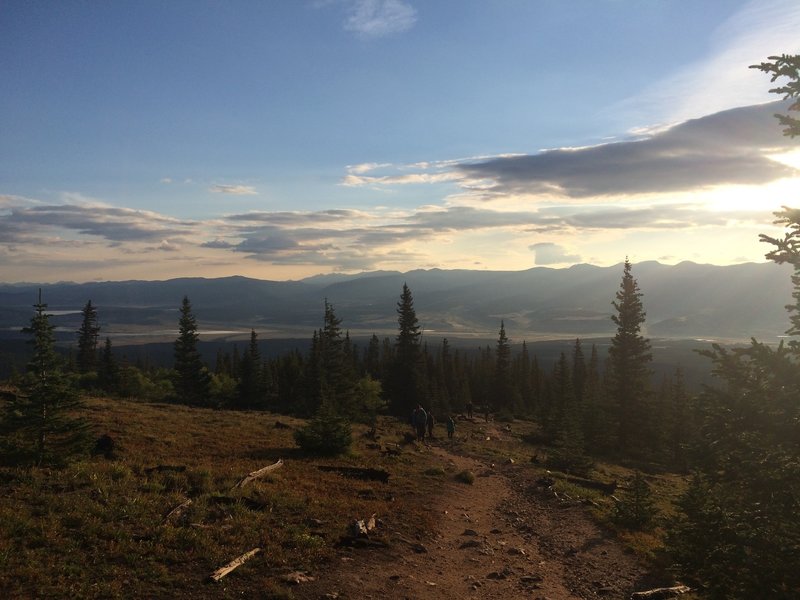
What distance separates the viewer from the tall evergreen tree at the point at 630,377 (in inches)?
1754

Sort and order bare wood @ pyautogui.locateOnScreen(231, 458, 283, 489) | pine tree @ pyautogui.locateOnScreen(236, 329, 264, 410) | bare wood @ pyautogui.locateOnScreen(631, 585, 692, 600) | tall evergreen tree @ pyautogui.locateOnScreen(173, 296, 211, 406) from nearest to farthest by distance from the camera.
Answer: bare wood @ pyautogui.locateOnScreen(631, 585, 692, 600) → bare wood @ pyautogui.locateOnScreen(231, 458, 283, 489) → tall evergreen tree @ pyautogui.locateOnScreen(173, 296, 211, 406) → pine tree @ pyautogui.locateOnScreen(236, 329, 264, 410)

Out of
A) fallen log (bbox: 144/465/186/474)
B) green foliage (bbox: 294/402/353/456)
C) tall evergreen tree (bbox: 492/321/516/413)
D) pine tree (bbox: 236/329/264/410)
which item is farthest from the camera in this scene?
tall evergreen tree (bbox: 492/321/516/413)

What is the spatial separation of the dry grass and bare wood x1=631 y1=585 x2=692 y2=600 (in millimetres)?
5681

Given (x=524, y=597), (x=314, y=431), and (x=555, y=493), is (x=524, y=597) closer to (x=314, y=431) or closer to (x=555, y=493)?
(x=555, y=493)

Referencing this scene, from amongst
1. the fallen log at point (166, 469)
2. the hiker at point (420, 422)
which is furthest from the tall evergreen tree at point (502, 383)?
the fallen log at point (166, 469)

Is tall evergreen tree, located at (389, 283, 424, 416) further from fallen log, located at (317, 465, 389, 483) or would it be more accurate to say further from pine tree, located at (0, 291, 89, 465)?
pine tree, located at (0, 291, 89, 465)

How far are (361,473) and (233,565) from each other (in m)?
10.2

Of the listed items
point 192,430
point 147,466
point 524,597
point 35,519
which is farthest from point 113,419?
point 524,597

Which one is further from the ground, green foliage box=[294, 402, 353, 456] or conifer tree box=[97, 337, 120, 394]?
green foliage box=[294, 402, 353, 456]

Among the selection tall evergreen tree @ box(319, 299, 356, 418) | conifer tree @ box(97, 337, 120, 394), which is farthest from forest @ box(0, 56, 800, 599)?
conifer tree @ box(97, 337, 120, 394)

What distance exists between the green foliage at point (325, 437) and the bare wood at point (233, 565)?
38.8ft

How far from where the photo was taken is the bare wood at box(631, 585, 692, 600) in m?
12.3

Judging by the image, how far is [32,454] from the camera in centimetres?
1617

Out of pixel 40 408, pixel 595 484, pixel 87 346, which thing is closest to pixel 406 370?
pixel 595 484
